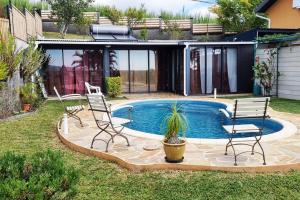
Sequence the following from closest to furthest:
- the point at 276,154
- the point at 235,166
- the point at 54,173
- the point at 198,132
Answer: the point at 54,173 < the point at 235,166 < the point at 276,154 < the point at 198,132

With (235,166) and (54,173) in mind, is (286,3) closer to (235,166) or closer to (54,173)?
(235,166)

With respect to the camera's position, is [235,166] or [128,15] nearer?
[235,166]

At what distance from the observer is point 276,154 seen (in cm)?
600

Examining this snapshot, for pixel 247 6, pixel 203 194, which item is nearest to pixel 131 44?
pixel 203 194

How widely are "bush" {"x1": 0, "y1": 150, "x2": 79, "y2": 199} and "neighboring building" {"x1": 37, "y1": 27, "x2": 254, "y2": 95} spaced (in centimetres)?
1342

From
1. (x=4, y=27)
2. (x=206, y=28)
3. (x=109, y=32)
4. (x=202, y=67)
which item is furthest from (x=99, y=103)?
(x=206, y=28)

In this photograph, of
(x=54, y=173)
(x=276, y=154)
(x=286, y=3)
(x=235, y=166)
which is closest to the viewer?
(x=54, y=173)

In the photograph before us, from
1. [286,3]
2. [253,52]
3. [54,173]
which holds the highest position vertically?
[286,3]

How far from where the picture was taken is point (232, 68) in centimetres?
1788

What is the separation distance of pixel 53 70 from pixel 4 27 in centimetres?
697

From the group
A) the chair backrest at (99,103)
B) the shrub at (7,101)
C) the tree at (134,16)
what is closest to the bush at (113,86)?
the shrub at (7,101)

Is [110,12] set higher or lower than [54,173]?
higher

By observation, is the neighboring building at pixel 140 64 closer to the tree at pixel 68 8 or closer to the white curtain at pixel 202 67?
the white curtain at pixel 202 67

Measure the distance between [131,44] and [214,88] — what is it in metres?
5.23
